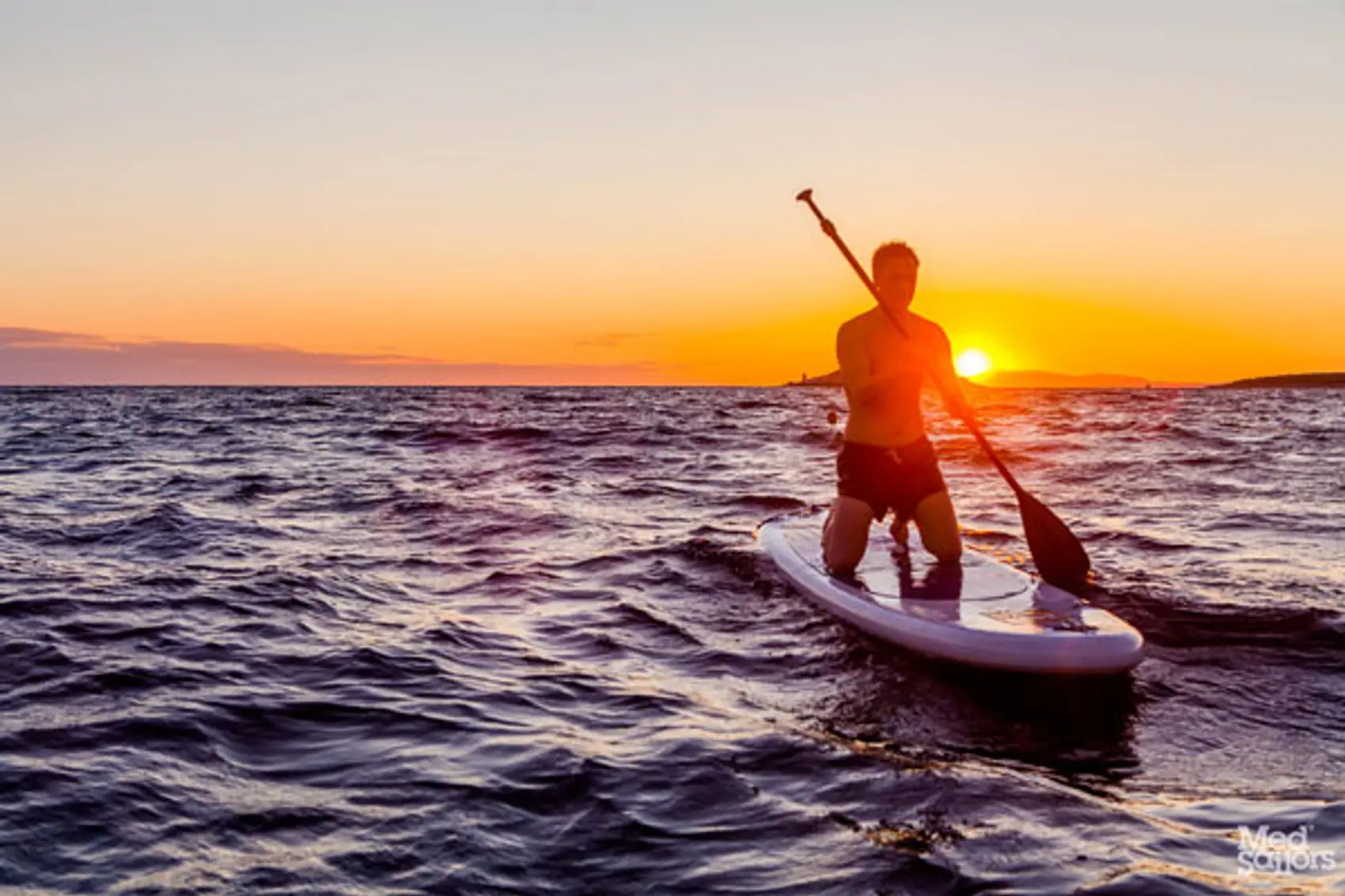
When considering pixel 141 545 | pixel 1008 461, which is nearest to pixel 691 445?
pixel 1008 461

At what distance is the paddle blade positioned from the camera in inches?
315

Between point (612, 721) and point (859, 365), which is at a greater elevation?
point (859, 365)

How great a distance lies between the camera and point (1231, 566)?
9.48 meters

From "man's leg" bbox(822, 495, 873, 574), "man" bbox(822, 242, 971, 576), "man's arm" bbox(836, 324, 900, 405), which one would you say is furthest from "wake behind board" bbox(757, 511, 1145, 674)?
"man's arm" bbox(836, 324, 900, 405)

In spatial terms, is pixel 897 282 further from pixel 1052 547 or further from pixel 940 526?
pixel 1052 547

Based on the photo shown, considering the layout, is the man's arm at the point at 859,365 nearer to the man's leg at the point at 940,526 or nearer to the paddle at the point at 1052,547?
the paddle at the point at 1052,547

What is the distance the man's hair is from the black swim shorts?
1.29m

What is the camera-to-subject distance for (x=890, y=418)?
7.62m

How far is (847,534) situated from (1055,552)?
1.66m

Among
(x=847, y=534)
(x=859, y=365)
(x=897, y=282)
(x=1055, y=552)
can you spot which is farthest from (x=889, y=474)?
(x=1055, y=552)

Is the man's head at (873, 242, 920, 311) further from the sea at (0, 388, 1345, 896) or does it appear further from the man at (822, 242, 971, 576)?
the sea at (0, 388, 1345, 896)

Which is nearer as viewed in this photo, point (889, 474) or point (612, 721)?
point (612, 721)

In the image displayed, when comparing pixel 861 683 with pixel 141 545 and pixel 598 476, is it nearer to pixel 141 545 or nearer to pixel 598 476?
pixel 141 545

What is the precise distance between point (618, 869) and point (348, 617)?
14.8ft
